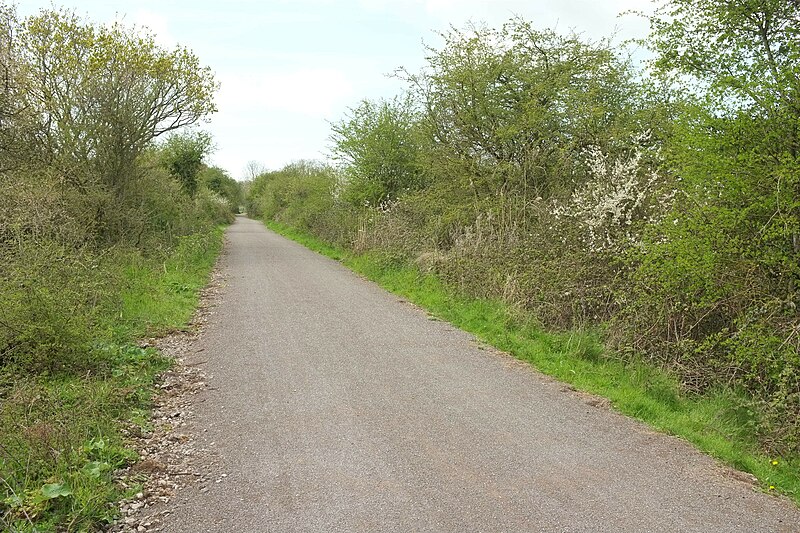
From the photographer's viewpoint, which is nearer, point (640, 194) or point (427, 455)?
point (427, 455)

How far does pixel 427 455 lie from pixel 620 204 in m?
6.59

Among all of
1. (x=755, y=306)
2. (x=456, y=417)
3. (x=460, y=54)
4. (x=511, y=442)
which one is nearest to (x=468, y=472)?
(x=511, y=442)

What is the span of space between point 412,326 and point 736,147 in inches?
233

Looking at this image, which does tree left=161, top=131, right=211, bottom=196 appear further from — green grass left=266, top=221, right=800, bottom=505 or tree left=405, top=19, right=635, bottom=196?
green grass left=266, top=221, right=800, bottom=505

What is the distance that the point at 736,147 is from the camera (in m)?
7.14

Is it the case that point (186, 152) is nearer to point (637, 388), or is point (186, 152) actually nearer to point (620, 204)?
point (620, 204)

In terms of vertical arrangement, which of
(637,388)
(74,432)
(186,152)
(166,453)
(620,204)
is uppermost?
(186,152)

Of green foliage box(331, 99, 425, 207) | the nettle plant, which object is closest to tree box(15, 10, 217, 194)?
green foliage box(331, 99, 425, 207)

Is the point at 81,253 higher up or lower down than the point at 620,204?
lower down

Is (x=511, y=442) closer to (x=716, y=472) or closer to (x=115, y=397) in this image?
(x=716, y=472)

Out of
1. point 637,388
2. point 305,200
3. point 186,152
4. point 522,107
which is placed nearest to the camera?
point 637,388

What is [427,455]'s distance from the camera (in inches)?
206

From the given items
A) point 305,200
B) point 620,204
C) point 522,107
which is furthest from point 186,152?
point 620,204

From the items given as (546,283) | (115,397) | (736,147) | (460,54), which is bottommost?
(115,397)
